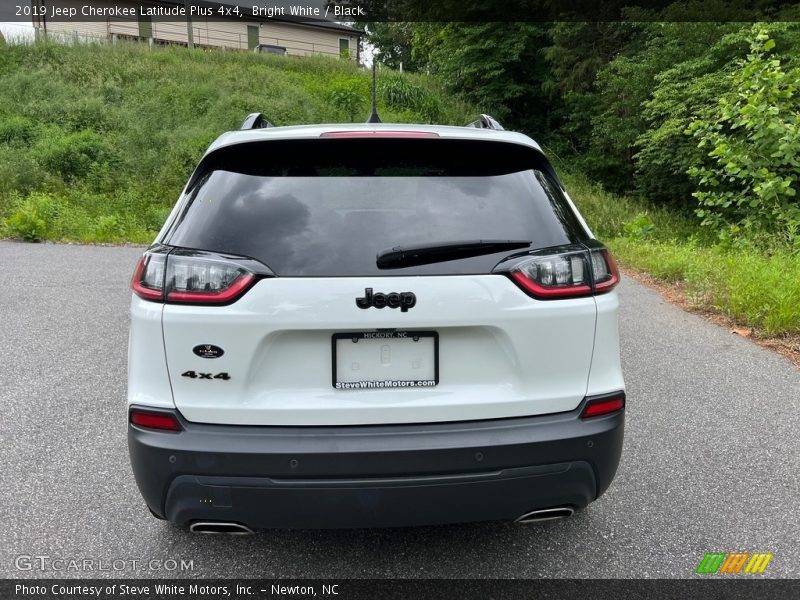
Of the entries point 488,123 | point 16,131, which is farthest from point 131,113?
point 488,123

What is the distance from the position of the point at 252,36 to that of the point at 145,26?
7.13m

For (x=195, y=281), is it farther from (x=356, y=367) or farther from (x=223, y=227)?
(x=356, y=367)

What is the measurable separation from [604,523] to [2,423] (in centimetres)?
352

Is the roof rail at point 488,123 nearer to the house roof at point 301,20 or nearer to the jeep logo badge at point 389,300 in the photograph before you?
the jeep logo badge at point 389,300

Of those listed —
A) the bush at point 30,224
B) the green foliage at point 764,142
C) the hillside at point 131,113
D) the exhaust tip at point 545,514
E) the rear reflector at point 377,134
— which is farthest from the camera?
the hillside at point 131,113

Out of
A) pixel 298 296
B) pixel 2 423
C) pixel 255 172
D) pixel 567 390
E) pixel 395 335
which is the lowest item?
pixel 2 423

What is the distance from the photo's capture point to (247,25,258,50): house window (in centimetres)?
4221

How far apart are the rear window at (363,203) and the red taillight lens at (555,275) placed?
0.07 meters

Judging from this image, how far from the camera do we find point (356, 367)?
78.6 inches

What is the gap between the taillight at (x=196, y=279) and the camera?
1944mm

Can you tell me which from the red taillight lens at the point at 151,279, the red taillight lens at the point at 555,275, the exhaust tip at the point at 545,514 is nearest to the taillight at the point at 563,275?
the red taillight lens at the point at 555,275

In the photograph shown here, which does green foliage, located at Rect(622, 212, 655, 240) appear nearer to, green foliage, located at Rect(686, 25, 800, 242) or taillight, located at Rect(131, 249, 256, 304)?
green foliage, located at Rect(686, 25, 800, 242)

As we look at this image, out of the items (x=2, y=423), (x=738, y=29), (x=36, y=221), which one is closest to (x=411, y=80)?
(x=738, y=29)

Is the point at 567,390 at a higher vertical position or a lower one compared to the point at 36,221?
higher
